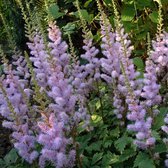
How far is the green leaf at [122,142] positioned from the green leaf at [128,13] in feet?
7.14

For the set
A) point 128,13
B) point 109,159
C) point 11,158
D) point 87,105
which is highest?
point 128,13

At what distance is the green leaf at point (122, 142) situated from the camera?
373 centimetres

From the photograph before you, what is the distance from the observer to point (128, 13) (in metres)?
5.57

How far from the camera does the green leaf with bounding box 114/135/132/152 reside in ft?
12.2

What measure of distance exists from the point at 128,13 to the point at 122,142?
2328mm

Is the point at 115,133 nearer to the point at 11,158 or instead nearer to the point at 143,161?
the point at 143,161

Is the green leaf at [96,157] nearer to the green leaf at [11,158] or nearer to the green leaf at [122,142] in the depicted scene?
the green leaf at [122,142]

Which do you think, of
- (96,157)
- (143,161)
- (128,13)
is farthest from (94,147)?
(128,13)

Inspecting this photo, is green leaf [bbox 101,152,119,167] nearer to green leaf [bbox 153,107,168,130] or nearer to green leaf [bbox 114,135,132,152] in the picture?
green leaf [bbox 114,135,132,152]

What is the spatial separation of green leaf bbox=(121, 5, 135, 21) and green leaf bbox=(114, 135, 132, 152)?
7.14ft

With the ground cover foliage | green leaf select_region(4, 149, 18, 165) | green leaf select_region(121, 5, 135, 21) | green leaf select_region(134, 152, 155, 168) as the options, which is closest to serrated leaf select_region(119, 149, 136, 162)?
the ground cover foliage

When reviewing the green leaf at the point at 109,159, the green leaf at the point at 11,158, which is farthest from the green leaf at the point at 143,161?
the green leaf at the point at 11,158

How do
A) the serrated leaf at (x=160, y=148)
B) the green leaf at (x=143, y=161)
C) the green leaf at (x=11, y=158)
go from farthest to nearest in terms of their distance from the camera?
the green leaf at (x=11, y=158)
the serrated leaf at (x=160, y=148)
the green leaf at (x=143, y=161)

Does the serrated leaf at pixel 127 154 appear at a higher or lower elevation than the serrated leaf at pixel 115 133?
lower
